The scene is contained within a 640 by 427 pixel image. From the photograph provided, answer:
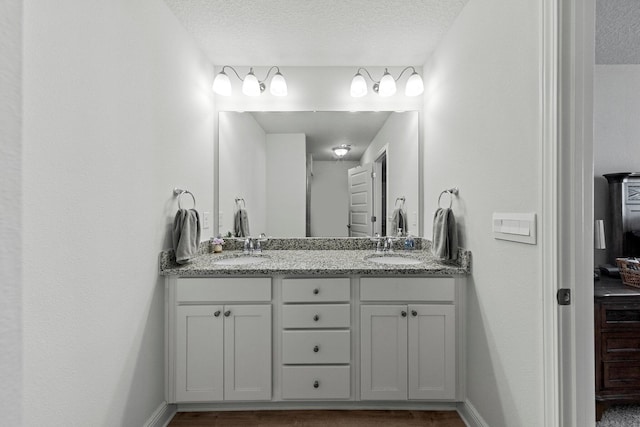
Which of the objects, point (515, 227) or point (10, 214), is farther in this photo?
point (515, 227)

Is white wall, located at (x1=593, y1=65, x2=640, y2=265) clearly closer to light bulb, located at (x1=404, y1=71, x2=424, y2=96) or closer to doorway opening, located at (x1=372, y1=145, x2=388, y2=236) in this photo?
light bulb, located at (x1=404, y1=71, x2=424, y2=96)

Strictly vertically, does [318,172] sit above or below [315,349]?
above

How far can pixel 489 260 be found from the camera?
155 cm

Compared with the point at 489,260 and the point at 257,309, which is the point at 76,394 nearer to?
the point at 257,309

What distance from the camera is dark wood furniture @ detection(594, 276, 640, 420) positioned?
1776 millimetres

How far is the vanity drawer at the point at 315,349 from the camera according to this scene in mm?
1774

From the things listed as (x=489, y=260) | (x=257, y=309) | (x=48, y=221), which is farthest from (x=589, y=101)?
(x=48, y=221)

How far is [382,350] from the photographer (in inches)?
70.1

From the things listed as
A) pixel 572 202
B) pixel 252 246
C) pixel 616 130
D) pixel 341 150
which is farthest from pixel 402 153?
pixel 616 130

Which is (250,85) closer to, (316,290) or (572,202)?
(316,290)

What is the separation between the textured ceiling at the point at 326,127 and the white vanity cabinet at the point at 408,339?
110 centimetres

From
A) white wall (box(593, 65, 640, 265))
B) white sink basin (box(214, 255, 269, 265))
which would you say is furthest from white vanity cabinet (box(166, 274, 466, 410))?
white wall (box(593, 65, 640, 265))

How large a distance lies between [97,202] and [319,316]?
1.18 meters

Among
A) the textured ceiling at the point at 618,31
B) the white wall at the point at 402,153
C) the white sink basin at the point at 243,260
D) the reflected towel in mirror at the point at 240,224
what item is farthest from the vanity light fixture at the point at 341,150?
the textured ceiling at the point at 618,31
